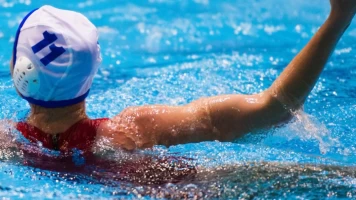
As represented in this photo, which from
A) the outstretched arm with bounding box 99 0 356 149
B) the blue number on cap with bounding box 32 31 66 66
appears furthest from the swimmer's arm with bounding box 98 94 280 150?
the blue number on cap with bounding box 32 31 66 66

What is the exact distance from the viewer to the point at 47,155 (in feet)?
9.39

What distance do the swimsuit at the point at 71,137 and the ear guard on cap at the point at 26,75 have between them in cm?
21

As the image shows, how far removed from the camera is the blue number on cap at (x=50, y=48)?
269cm

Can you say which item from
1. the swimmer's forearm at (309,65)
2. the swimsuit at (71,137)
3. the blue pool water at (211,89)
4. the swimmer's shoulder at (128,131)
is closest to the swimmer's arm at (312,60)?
the swimmer's forearm at (309,65)

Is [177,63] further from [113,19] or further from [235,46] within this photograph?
[113,19]

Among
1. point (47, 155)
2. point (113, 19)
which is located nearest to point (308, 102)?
point (47, 155)

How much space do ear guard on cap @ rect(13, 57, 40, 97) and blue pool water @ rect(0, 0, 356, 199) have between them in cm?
34

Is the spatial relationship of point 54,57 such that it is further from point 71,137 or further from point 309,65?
point 309,65

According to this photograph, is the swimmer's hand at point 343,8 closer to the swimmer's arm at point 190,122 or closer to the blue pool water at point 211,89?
the swimmer's arm at point 190,122

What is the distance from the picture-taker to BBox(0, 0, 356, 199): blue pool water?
277 centimetres

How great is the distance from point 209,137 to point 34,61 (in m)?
0.84

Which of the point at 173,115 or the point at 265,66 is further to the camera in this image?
the point at 265,66

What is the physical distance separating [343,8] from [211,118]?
29.0 inches

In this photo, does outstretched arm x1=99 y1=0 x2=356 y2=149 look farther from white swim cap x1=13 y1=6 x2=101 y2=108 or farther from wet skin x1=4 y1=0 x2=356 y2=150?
white swim cap x1=13 y1=6 x2=101 y2=108
